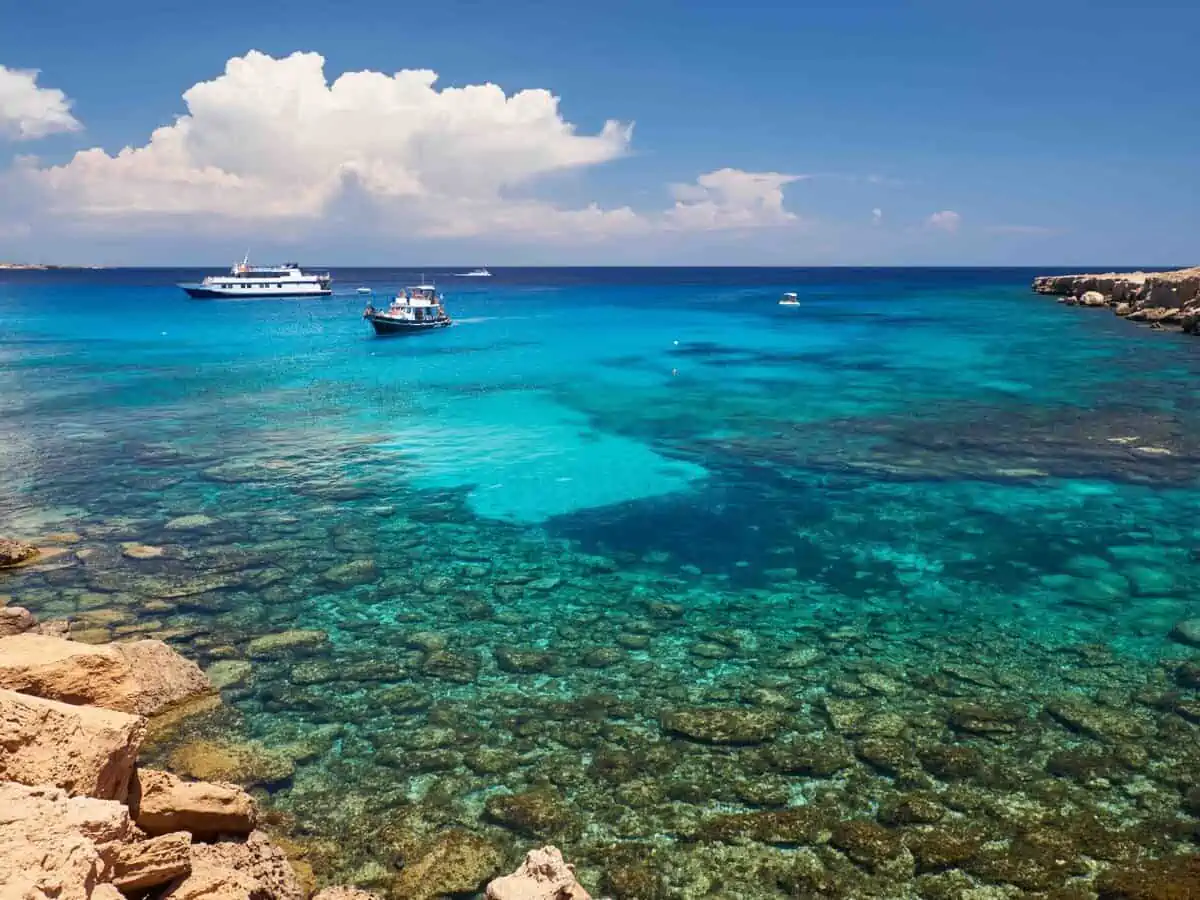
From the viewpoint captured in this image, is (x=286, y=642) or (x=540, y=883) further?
(x=286, y=642)

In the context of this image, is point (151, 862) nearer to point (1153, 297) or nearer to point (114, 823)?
point (114, 823)

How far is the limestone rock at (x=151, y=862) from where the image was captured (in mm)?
6797

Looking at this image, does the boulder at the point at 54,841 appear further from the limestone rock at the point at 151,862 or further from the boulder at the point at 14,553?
the boulder at the point at 14,553

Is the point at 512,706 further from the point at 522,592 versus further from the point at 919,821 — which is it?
the point at 919,821

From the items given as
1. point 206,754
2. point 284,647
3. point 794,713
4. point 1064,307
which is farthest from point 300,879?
point 1064,307

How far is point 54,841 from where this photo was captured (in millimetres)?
5797

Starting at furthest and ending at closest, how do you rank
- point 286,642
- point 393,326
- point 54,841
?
point 393,326
point 286,642
point 54,841

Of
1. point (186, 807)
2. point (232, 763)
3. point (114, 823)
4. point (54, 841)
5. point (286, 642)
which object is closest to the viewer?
point (54, 841)

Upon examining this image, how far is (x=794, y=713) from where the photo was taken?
1323cm

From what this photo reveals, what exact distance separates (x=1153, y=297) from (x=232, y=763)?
87588mm

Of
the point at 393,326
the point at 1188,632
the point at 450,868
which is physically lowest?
the point at 450,868

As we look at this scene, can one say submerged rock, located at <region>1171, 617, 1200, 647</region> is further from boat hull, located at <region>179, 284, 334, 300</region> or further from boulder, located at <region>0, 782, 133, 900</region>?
boat hull, located at <region>179, 284, 334, 300</region>

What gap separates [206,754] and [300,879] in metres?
3.34

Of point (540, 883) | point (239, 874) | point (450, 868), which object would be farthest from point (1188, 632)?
point (239, 874)
